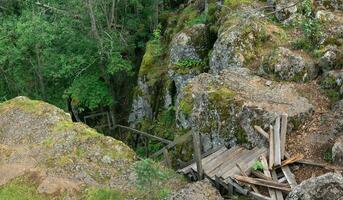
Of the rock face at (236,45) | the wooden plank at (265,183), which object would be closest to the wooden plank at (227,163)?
the wooden plank at (265,183)

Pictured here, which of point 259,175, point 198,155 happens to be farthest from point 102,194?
point 259,175

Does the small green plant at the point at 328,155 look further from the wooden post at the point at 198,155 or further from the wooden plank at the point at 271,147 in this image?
the wooden post at the point at 198,155

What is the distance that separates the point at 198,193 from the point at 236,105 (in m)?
4.04

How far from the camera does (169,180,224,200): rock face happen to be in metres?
10.4

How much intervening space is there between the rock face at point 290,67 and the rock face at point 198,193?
633 cm

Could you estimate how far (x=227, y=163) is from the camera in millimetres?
11859

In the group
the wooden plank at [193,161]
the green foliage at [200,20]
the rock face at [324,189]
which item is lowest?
the wooden plank at [193,161]

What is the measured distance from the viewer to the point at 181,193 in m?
10.5

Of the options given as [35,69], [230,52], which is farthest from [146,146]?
[35,69]

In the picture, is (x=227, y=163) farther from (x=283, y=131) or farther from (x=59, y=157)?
(x=59, y=157)

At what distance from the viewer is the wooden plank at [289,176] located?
10.5m

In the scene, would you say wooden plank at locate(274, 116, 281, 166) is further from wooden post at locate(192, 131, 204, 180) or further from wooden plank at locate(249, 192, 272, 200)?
wooden post at locate(192, 131, 204, 180)

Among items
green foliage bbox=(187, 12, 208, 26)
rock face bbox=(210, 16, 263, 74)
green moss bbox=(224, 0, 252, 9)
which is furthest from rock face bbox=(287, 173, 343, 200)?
green foliage bbox=(187, 12, 208, 26)

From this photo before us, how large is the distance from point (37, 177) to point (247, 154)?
6172 mm
